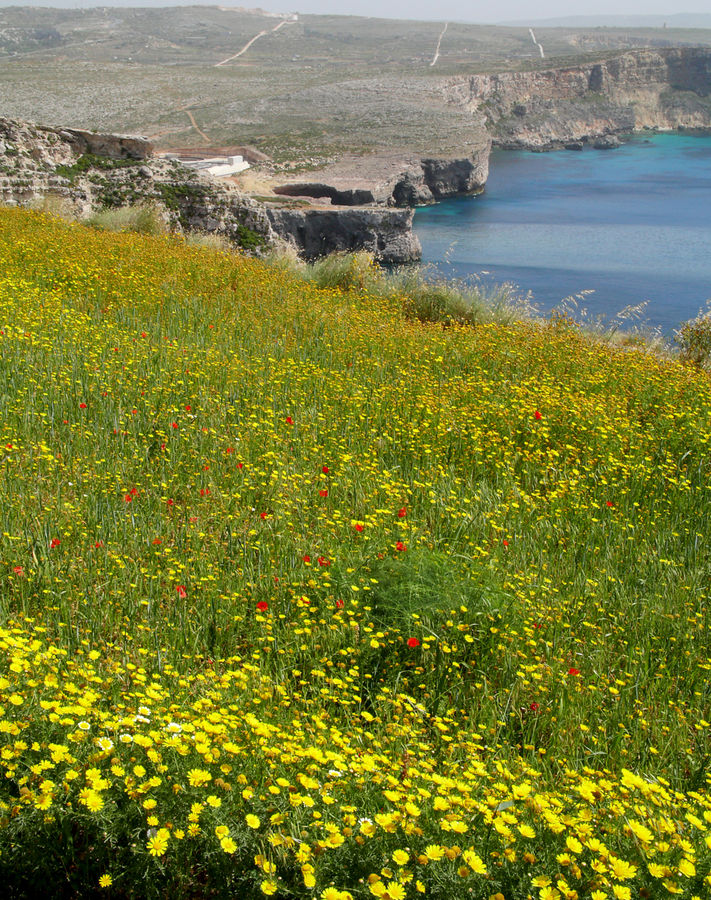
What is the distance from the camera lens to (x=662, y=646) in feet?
12.4

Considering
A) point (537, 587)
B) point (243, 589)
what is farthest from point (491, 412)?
point (243, 589)

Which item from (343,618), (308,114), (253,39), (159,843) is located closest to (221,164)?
(308,114)

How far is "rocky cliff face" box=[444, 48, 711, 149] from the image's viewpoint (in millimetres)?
100562

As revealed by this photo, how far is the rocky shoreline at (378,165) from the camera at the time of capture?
2205 cm

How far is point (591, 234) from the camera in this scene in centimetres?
4238

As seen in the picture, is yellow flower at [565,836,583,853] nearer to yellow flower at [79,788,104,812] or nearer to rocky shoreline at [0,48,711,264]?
yellow flower at [79,788,104,812]

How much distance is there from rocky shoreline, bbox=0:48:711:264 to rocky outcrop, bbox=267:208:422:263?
5cm

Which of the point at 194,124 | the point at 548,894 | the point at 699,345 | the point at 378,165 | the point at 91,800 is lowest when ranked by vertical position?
the point at 699,345

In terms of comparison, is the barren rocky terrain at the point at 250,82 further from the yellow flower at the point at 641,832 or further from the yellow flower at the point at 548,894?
the yellow flower at the point at 548,894

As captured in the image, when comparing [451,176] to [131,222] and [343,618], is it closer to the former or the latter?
[131,222]

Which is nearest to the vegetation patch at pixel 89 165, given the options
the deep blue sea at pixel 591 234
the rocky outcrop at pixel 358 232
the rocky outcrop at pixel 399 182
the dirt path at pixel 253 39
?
the deep blue sea at pixel 591 234

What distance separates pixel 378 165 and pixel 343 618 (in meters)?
58.3

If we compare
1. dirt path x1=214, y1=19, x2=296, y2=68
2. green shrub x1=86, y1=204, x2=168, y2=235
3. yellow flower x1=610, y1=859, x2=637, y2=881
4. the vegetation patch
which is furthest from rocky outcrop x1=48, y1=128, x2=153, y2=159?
dirt path x1=214, y1=19, x2=296, y2=68

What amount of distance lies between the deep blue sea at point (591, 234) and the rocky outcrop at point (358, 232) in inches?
68.9
